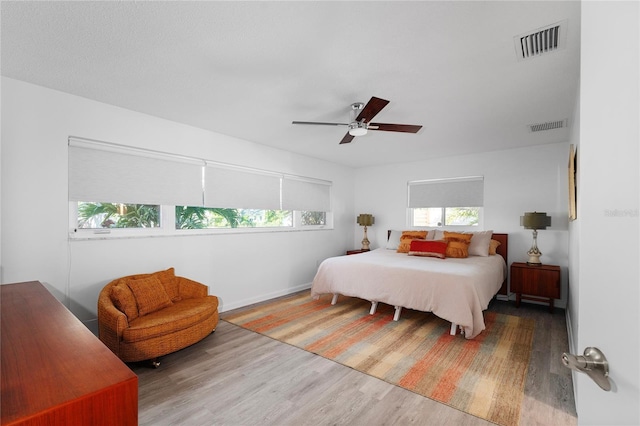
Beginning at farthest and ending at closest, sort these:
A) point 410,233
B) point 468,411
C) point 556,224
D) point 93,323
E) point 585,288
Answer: point 410,233
point 556,224
point 93,323
point 468,411
point 585,288

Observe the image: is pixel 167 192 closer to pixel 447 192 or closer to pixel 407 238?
pixel 407 238

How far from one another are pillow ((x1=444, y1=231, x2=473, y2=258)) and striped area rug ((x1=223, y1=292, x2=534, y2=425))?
869 millimetres

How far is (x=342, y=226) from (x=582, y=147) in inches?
214

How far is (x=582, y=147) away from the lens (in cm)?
74

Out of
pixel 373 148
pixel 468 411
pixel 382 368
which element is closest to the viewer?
pixel 468 411

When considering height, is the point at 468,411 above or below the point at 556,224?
below

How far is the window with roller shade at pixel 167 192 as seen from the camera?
292cm

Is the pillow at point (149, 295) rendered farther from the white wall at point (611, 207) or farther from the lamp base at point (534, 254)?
the lamp base at point (534, 254)

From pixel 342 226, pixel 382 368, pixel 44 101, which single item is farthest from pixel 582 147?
pixel 342 226

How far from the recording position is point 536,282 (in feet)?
13.3

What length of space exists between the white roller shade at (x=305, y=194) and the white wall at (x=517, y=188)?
56.7 inches

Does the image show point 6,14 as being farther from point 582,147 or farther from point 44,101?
point 582,147

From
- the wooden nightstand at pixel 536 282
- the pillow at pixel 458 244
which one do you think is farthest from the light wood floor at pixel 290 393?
the pillow at pixel 458 244

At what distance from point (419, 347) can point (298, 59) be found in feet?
9.09
